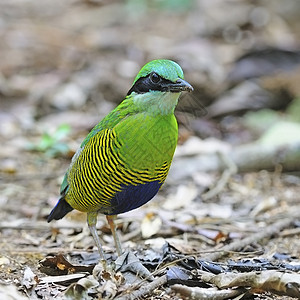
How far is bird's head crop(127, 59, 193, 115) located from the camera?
3.83 m

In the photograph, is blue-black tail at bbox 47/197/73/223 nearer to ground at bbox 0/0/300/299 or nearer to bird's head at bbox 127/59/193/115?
ground at bbox 0/0/300/299

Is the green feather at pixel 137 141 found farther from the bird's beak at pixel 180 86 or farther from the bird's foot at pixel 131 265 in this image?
the bird's foot at pixel 131 265

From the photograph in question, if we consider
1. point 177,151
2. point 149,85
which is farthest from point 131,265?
A: point 177,151

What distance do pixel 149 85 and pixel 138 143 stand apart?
0.38 m

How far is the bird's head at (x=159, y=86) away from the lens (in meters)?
3.83

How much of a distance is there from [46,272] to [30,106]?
5.61 m

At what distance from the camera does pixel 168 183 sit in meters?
6.77

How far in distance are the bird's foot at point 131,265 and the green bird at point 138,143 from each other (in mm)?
349

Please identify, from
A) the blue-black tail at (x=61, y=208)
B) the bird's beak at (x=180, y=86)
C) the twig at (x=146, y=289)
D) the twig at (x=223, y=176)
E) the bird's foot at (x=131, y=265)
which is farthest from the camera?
the twig at (x=223, y=176)

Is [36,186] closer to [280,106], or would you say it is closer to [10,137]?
[10,137]

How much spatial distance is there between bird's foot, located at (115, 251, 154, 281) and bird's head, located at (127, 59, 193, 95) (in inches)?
44.8

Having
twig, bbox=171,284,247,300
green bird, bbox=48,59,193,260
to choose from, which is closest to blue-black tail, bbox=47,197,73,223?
green bird, bbox=48,59,193,260

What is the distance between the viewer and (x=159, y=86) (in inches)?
153

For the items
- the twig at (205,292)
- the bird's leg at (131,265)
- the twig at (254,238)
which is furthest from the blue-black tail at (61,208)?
the twig at (205,292)
